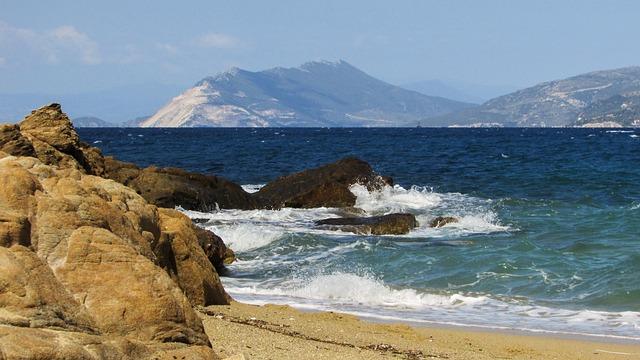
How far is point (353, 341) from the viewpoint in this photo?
10.1 m

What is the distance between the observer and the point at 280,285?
16250 mm

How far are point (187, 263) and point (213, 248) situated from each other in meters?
6.03

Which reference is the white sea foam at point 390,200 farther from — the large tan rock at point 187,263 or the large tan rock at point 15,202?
the large tan rock at point 15,202

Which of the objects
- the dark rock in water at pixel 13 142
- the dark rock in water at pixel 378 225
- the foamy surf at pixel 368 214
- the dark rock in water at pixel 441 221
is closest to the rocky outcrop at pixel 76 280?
the dark rock in water at pixel 13 142

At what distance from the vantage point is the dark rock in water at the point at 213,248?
16.4 metres

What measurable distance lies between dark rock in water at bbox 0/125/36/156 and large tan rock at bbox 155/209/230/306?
1944mm

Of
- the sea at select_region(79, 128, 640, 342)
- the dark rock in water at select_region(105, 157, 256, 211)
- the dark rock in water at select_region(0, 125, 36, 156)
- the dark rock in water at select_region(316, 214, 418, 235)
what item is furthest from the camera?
the dark rock in water at select_region(105, 157, 256, 211)

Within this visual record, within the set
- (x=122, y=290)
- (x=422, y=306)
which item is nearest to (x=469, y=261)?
(x=422, y=306)

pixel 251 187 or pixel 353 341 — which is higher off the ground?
pixel 251 187

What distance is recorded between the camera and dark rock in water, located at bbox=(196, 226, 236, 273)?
16.4 metres

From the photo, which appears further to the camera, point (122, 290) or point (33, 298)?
point (122, 290)

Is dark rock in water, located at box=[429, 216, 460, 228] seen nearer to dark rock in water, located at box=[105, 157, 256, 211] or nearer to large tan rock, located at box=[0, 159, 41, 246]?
dark rock in water, located at box=[105, 157, 256, 211]

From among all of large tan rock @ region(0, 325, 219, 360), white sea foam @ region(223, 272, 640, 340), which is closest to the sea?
white sea foam @ region(223, 272, 640, 340)

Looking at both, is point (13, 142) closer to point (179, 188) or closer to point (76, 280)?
point (76, 280)
